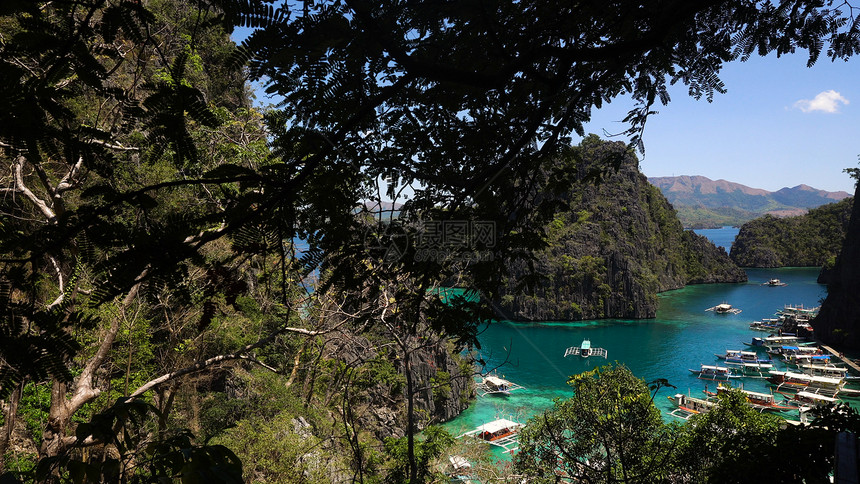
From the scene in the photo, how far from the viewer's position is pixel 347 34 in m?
1.17

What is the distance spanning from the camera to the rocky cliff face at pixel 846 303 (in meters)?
23.8

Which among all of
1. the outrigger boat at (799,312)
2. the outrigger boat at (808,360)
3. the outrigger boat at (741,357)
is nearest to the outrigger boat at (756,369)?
the outrigger boat at (741,357)

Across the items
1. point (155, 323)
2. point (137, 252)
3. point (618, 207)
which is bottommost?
point (155, 323)

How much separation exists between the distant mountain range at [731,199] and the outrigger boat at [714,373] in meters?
133

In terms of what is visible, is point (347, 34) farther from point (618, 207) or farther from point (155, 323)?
point (618, 207)

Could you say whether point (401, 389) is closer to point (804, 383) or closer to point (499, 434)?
point (499, 434)

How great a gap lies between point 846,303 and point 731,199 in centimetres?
19186

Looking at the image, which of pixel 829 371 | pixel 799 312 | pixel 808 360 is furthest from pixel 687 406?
pixel 799 312

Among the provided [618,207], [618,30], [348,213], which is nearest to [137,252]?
[348,213]

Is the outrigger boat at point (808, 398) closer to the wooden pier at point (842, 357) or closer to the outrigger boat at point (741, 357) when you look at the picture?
the outrigger boat at point (741, 357)

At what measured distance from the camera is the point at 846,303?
79.3 feet

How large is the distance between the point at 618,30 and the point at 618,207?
3946cm

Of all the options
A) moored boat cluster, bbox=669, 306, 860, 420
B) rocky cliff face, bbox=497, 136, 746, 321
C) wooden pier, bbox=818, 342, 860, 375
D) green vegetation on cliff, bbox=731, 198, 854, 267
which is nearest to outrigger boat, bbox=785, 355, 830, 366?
moored boat cluster, bbox=669, 306, 860, 420

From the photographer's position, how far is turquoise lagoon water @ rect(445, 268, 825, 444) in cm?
1848
